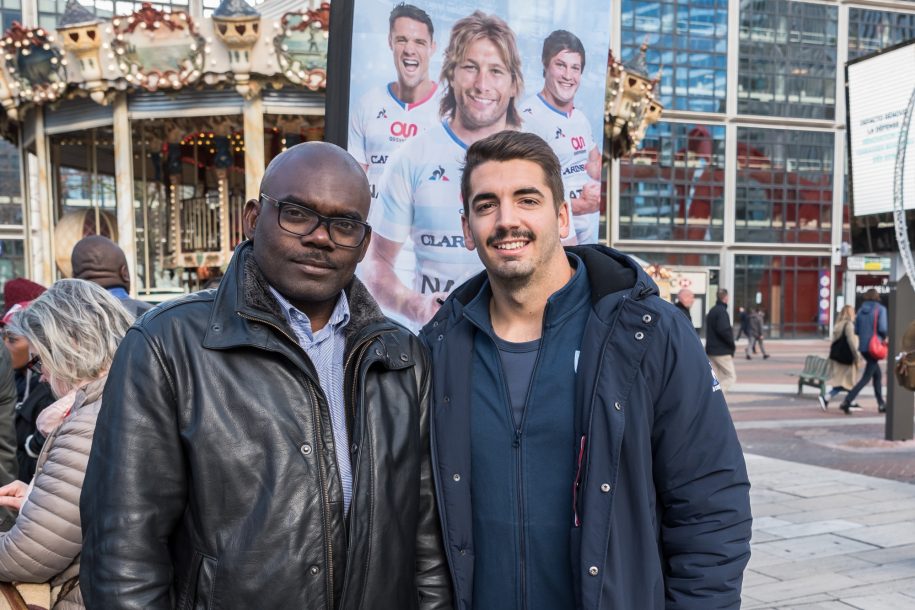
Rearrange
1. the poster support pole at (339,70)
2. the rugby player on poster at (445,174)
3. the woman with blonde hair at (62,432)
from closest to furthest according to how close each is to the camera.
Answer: the woman with blonde hair at (62,432) → the poster support pole at (339,70) → the rugby player on poster at (445,174)

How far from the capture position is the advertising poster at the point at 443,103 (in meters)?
3.13

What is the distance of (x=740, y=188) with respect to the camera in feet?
128

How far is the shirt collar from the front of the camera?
1945 millimetres

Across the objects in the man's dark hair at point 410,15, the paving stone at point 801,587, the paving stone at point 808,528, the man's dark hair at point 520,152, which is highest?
the man's dark hair at point 410,15

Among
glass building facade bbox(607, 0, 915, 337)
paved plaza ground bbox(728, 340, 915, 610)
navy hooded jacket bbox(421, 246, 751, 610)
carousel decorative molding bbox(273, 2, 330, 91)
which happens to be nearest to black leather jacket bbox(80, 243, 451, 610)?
navy hooded jacket bbox(421, 246, 751, 610)

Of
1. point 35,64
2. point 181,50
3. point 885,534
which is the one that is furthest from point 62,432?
point 35,64

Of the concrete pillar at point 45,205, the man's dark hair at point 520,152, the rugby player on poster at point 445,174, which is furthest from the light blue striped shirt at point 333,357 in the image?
the concrete pillar at point 45,205

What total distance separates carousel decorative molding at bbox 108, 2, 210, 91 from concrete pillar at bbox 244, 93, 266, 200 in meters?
0.77

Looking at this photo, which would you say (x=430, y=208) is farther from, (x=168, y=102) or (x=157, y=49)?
(x=168, y=102)

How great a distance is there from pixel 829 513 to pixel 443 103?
218 inches

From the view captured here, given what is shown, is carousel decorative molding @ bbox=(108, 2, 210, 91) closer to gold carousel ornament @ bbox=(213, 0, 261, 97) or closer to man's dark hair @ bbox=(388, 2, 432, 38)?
gold carousel ornament @ bbox=(213, 0, 261, 97)

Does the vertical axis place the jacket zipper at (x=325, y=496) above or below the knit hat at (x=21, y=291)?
below

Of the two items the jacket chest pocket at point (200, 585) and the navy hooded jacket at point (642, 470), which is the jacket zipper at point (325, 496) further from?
the navy hooded jacket at point (642, 470)

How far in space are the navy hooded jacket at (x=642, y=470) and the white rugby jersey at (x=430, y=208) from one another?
→ 47.3 inches
